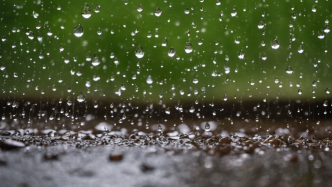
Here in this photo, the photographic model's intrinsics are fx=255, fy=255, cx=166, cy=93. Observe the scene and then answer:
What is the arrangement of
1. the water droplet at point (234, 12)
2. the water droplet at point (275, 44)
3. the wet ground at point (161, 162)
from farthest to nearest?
the water droplet at point (275, 44) → the water droplet at point (234, 12) → the wet ground at point (161, 162)

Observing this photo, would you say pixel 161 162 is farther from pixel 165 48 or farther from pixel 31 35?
pixel 31 35

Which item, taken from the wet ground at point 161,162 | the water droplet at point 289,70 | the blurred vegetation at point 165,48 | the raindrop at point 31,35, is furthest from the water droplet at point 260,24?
the raindrop at point 31,35

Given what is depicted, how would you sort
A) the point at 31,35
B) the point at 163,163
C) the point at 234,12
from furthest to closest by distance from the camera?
the point at 31,35, the point at 234,12, the point at 163,163

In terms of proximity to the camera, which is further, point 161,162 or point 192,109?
point 192,109

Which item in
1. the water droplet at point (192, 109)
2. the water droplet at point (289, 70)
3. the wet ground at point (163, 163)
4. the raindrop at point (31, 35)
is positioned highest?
the raindrop at point (31, 35)

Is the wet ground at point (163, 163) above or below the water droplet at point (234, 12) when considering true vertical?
below

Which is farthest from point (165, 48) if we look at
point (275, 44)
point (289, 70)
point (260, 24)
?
point (289, 70)

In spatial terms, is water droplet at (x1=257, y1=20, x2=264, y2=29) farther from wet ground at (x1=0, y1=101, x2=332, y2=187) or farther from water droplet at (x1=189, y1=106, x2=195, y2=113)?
wet ground at (x1=0, y1=101, x2=332, y2=187)

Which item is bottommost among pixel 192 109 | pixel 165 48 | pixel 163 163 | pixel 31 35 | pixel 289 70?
pixel 163 163

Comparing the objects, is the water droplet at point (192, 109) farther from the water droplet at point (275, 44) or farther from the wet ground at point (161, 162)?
the wet ground at point (161, 162)
